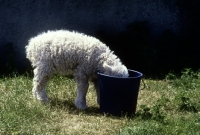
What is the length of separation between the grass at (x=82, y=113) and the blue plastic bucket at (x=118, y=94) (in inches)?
4.8

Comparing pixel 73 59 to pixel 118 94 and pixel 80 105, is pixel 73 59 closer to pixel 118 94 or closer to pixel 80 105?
pixel 80 105

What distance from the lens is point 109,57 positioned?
741cm

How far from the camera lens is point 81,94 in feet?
24.7

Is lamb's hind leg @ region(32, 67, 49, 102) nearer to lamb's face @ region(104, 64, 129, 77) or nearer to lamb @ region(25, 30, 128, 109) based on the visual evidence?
lamb @ region(25, 30, 128, 109)

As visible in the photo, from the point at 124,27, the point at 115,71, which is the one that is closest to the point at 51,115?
the point at 115,71

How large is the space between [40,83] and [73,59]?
658mm

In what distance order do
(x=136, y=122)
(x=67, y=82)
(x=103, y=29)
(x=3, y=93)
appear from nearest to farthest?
(x=136, y=122) < (x=3, y=93) < (x=67, y=82) < (x=103, y=29)

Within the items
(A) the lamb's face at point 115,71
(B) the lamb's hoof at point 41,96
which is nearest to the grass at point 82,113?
(B) the lamb's hoof at point 41,96

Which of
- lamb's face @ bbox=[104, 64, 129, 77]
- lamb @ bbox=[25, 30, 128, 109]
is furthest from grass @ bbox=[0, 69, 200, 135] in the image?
lamb's face @ bbox=[104, 64, 129, 77]

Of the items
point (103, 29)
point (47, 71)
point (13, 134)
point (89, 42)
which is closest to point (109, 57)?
point (89, 42)

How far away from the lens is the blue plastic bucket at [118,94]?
23.0 ft

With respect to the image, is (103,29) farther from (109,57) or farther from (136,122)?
(136,122)

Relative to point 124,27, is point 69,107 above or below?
below

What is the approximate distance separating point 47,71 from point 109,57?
98 cm
